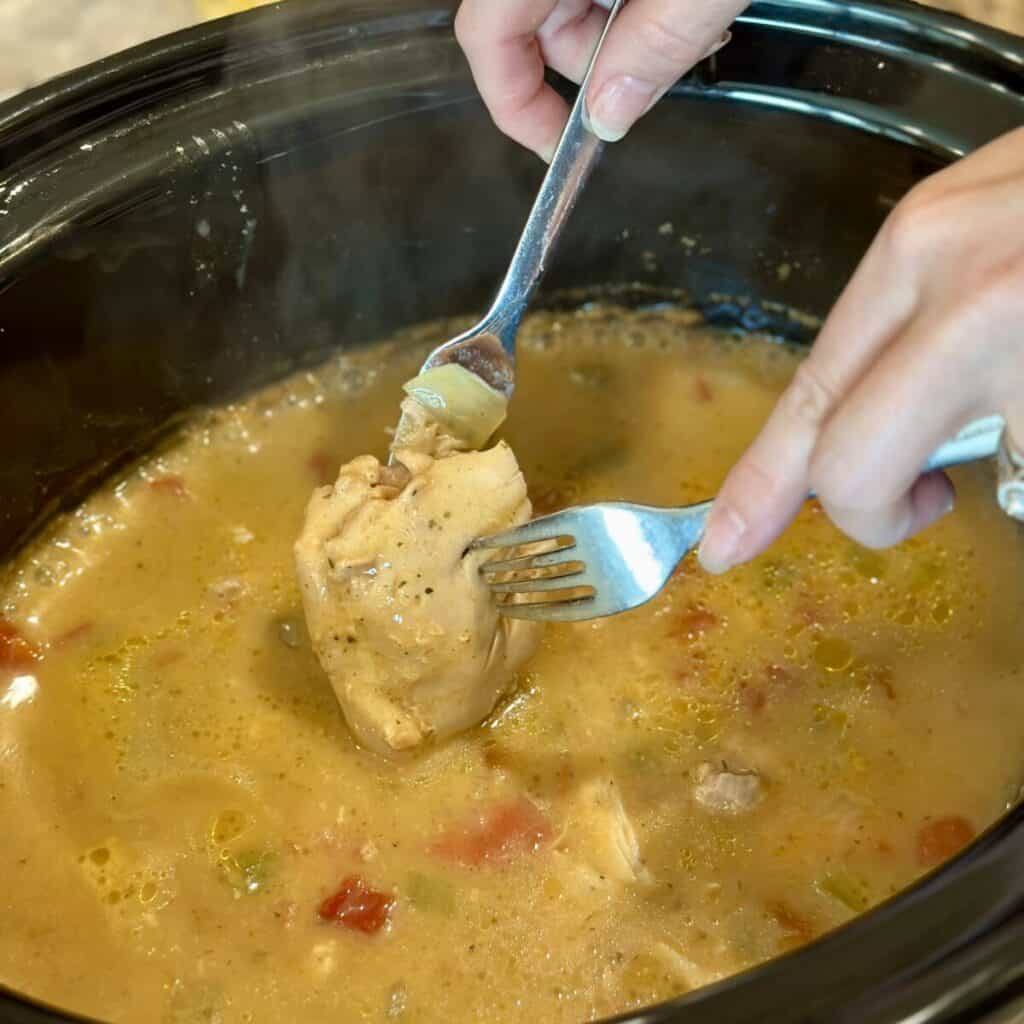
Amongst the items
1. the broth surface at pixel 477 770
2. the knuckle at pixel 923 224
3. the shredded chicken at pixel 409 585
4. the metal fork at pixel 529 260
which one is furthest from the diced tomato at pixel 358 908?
the knuckle at pixel 923 224

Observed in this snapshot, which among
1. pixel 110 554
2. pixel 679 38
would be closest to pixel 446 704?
pixel 110 554

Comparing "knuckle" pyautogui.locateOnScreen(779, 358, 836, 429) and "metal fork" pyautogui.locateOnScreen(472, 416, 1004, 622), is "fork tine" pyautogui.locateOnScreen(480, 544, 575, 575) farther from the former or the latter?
"knuckle" pyautogui.locateOnScreen(779, 358, 836, 429)

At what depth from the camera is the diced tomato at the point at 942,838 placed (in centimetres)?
114

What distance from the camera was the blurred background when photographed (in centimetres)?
174

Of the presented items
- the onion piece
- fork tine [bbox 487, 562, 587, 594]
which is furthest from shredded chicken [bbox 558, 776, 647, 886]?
the onion piece

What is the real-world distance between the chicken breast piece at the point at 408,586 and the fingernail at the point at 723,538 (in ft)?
1.01

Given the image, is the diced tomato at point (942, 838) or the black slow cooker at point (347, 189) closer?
the diced tomato at point (942, 838)

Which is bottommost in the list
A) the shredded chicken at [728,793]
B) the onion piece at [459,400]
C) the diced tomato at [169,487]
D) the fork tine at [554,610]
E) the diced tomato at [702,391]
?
the shredded chicken at [728,793]

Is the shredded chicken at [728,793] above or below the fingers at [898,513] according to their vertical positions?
below

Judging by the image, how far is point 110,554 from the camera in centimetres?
143

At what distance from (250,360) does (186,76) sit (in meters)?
0.35

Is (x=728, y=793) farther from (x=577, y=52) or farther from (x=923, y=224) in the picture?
(x=577, y=52)

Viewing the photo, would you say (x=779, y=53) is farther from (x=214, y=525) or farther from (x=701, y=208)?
(x=214, y=525)

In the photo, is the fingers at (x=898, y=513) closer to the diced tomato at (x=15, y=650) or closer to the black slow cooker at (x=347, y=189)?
the black slow cooker at (x=347, y=189)
